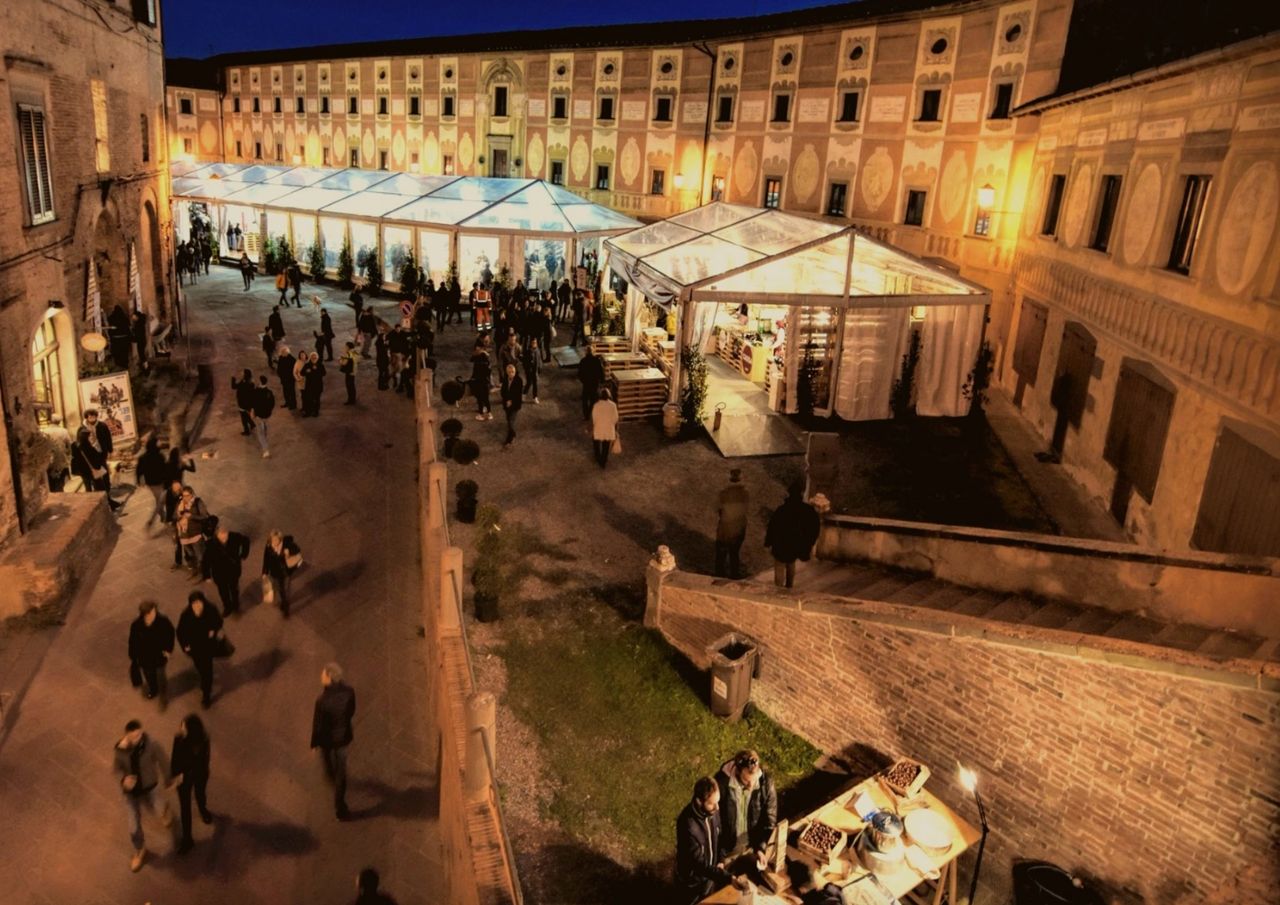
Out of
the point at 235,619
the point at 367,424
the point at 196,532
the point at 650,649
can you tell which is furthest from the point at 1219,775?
the point at 367,424

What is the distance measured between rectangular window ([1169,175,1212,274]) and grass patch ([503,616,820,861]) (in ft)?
24.2

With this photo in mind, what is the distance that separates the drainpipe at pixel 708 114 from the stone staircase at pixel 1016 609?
2094 centimetres

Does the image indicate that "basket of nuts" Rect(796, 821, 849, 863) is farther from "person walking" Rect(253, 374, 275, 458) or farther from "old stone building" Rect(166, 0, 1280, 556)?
"person walking" Rect(253, 374, 275, 458)

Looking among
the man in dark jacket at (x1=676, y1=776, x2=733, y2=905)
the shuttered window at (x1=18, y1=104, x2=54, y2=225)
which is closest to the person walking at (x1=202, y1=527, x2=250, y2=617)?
the shuttered window at (x1=18, y1=104, x2=54, y2=225)

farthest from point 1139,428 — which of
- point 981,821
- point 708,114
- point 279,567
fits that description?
point 708,114

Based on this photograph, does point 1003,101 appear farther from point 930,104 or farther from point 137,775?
point 137,775

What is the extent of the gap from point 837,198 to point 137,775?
2248 cm

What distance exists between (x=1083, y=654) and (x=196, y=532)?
30.6ft

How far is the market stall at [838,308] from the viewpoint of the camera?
14.5 metres

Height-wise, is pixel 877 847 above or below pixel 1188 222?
below

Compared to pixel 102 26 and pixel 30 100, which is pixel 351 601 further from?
pixel 102 26

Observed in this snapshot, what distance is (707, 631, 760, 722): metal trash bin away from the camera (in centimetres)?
845

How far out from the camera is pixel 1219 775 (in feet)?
20.3

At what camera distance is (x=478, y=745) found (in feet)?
20.7
